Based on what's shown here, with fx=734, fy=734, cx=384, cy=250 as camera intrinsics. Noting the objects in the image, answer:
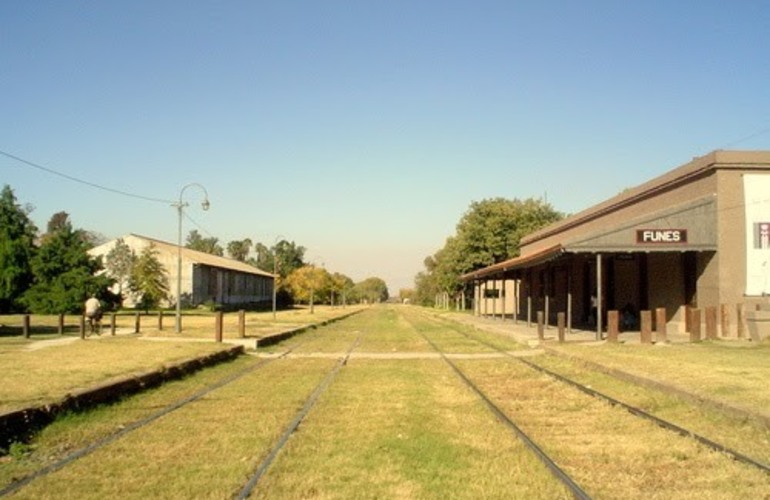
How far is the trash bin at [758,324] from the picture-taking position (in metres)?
23.8

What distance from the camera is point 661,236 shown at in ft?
86.6

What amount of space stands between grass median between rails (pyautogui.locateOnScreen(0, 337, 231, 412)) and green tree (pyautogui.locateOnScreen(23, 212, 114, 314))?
27.5 metres

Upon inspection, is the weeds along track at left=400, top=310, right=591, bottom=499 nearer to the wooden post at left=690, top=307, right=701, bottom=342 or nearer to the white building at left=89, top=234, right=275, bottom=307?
the wooden post at left=690, top=307, right=701, bottom=342

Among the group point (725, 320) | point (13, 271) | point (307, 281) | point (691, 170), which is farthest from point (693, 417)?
point (307, 281)

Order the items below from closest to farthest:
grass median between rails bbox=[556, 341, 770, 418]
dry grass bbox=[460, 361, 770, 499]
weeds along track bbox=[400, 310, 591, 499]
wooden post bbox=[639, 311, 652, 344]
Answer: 1. weeds along track bbox=[400, 310, 591, 499]
2. dry grass bbox=[460, 361, 770, 499]
3. grass median between rails bbox=[556, 341, 770, 418]
4. wooden post bbox=[639, 311, 652, 344]

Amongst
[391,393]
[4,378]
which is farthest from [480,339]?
[4,378]

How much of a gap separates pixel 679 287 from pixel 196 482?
84.4 ft

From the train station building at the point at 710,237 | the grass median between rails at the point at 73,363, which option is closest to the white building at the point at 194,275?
the grass median between rails at the point at 73,363

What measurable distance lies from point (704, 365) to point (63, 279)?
44906 mm

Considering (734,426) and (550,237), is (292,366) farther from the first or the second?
(550,237)

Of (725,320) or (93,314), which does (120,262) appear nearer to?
(93,314)

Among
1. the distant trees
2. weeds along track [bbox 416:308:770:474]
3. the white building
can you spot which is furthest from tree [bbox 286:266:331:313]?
weeds along track [bbox 416:308:770:474]

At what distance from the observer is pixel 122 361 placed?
17.1 metres

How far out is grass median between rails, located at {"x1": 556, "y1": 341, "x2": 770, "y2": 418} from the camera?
11.8 meters
